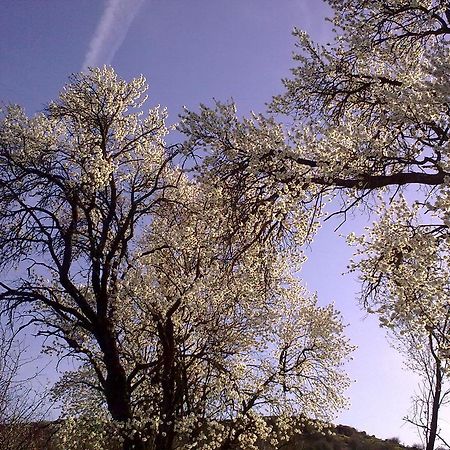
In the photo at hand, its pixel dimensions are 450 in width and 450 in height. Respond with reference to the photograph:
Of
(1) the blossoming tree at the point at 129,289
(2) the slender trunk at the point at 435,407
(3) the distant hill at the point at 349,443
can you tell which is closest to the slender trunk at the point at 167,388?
(1) the blossoming tree at the point at 129,289

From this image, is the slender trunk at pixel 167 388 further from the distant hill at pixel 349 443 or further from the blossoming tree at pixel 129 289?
the distant hill at pixel 349 443

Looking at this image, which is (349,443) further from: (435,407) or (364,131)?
(364,131)

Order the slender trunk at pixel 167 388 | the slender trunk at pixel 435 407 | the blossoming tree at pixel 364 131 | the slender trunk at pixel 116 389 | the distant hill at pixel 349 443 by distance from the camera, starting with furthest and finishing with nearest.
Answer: the distant hill at pixel 349 443 → the slender trunk at pixel 435 407 → the slender trunk at pixel 167 388 → the slender trunk at pixel 116 389 → the blossoming tree at pixel 364 131

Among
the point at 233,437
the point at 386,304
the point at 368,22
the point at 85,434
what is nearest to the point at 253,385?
the point at 233,437

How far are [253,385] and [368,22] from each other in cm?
937

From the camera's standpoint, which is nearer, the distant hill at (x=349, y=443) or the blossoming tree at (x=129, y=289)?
the blossoming tree at (x=129, y=289)

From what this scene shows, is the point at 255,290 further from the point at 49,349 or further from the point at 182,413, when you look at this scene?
the point at 49,349

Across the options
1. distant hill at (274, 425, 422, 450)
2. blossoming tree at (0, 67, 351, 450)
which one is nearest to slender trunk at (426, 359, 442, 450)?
blossoming tree at (0, 67, 351, 450)

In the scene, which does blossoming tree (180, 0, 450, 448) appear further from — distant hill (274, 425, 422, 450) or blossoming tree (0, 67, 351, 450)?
distant hill (274, 425, 422, 450)

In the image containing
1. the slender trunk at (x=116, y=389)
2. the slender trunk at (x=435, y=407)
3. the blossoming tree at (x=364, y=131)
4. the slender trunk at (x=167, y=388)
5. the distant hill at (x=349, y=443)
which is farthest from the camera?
the distant hill at (x=349, y=443)

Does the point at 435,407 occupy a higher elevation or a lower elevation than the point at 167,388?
lower

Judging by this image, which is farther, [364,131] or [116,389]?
[116,389]

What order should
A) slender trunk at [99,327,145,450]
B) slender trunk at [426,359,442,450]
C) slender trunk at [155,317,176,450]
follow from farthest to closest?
slender trunk at [426,359,442,450] < slender trunk at [155,317,176,450] < slender trunk at [99,327,145,450]

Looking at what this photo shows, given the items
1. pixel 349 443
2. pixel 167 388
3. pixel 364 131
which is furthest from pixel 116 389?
pixel 349 443
